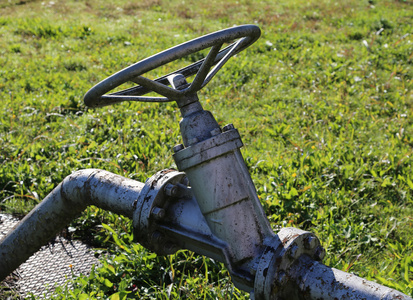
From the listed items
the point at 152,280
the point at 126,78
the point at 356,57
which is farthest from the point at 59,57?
the point at 126,78

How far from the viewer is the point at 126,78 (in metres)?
1.27

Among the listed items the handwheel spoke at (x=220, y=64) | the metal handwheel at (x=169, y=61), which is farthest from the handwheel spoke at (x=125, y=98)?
the handwheel spoke at (x=220, y=64)

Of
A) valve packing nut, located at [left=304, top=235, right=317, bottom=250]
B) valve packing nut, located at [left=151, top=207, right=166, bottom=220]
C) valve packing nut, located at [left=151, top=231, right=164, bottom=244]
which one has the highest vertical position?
valve packing nut, located at [left=151, top=207, right=166, bottom=220]

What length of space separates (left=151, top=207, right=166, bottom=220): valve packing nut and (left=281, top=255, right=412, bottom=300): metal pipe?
0.50 metres

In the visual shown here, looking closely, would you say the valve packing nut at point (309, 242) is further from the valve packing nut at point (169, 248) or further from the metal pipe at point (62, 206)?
the metal pipe at point (62, 206)

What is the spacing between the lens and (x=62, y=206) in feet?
6.22

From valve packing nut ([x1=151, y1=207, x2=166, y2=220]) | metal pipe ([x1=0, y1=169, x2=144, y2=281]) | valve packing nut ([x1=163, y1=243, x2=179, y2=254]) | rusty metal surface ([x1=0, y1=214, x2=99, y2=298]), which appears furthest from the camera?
rusty metal surface ([x1=0, y1=214, x2=99, y2=298])

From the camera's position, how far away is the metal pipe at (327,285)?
1253 mm

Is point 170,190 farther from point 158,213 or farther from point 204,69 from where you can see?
point 204,69

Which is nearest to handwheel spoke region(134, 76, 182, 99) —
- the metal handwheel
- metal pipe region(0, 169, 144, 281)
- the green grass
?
the metal handwheel

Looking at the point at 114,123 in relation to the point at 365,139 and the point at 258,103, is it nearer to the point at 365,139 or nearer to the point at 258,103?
the point at 258,103

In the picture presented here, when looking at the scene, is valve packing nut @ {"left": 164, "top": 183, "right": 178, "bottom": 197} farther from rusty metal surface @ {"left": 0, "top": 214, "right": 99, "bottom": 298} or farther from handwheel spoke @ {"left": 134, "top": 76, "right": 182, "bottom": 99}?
rusty metal surface @ {"left": 0, "top": 214, "right": 99, "bottom": 298}

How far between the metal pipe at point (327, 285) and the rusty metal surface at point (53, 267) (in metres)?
1.30

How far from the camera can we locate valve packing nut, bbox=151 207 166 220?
155 centimetres
